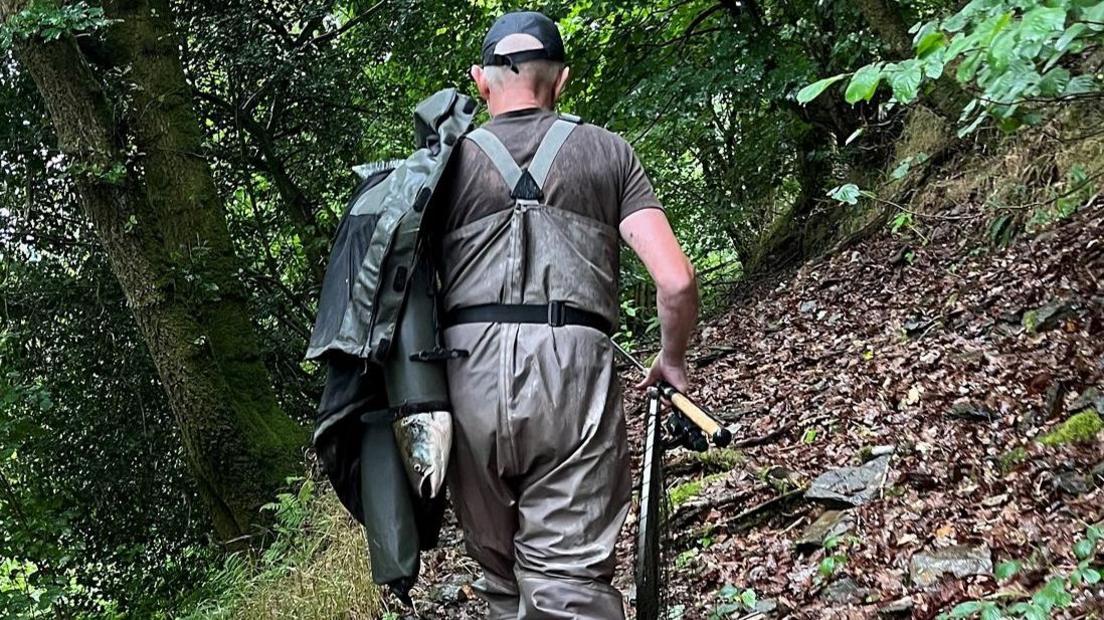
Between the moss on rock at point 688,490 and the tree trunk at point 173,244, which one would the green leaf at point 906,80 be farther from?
the tree trunk at point 173,244

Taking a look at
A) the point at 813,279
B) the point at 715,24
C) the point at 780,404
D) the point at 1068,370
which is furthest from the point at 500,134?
the point at 715,24

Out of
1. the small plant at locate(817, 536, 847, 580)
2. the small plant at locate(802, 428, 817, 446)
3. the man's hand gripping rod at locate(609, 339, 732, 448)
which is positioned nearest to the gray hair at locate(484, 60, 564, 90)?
the man's hand gripping rod at locate(609, 339, 732, 448)

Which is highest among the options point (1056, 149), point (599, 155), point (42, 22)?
point (42, 22)

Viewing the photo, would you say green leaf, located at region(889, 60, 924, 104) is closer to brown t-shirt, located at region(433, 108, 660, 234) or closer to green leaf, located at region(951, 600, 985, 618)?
brown t-shirt, located at region(433, 108, 660, 234)

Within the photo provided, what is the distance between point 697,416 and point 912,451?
223 cm

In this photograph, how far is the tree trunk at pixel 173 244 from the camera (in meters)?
7.18

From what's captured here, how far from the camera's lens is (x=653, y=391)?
3252 millimetres

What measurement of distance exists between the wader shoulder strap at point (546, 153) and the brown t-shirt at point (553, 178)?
0.05 ft

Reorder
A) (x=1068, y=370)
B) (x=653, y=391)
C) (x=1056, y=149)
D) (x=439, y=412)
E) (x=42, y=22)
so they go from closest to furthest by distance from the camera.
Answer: (x=439, y=412)
(x=653, y=391)
(x=1068, y=370)
(x=42, y=22)
(x=1056, y=149)

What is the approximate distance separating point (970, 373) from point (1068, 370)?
0.60 meters

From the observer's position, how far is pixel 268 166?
10.1 m

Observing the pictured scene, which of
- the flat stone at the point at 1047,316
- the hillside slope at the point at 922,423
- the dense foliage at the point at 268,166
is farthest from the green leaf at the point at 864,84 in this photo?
the dense foliage at the point at 268,166

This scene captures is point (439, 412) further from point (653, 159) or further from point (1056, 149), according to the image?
point (653, 159)

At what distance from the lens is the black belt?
3.00 metres
